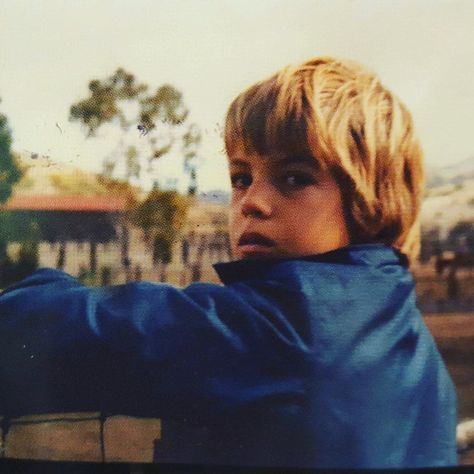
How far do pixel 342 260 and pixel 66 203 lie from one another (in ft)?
2.98

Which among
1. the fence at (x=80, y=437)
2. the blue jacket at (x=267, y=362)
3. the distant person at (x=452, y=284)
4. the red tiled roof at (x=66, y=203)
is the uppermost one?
the red tiled roof at (x=66, y=203)

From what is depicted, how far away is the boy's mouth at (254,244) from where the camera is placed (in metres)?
2.32

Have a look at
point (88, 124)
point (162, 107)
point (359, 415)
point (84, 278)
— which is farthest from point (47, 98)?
point (359, 415)

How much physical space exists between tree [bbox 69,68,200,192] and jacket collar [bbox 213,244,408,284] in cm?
33

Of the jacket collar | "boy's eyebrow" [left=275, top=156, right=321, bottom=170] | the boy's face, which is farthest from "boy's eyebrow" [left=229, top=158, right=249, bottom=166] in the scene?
the jacket collar

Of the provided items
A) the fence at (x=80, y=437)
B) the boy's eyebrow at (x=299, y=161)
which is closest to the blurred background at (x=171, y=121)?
the boy's eyebrow at (x=299, y=161)

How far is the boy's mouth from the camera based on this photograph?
7.61 feet

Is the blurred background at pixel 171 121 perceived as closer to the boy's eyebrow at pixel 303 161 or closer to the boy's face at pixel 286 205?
the boy's face at pixel 286 205

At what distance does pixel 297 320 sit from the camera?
2258 millimetres

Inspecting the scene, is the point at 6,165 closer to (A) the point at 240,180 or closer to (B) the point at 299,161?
(A) the point at 240,180

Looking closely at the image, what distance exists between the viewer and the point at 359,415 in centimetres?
226

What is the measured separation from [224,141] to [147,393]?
83 centimetres

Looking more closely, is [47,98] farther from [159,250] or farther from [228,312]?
[228,312]

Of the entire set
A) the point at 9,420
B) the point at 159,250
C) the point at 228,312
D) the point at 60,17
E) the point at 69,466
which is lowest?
the point at 69,466
